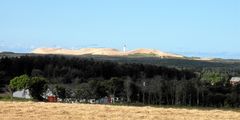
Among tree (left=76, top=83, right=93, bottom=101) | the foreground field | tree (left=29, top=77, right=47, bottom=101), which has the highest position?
the foreground field

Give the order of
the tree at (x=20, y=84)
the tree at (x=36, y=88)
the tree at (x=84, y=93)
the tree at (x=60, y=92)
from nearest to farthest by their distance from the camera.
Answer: the tree at (x=36, y=88) < the tree at (x=20, y=84) < the tree at (x=60, y=92) < the tree at (x=84, y=93)

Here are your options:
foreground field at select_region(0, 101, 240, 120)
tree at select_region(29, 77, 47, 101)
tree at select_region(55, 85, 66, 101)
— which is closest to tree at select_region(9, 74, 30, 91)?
tree at select_region(29, 77, 47, 101)

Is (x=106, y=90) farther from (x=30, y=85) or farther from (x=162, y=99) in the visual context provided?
(x=30, y=85)

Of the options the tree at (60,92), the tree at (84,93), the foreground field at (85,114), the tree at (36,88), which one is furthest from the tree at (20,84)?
the foreground field at (85,114)

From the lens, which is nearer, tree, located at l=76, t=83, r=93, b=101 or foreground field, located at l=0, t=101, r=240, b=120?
foreground field, located at l=0, t=101, r=240, b=120

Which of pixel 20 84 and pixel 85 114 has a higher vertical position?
pixel 85 114

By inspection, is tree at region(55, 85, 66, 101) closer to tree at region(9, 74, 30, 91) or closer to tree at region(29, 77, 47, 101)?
tree at region(29, 77, 47, 101)

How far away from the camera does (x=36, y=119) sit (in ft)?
118

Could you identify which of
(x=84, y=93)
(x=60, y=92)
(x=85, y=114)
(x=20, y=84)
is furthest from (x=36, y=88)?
(x=85, y=114)

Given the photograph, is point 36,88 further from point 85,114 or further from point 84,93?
point 85,114

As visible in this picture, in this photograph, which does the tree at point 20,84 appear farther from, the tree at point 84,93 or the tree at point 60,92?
the tree at point 84,93

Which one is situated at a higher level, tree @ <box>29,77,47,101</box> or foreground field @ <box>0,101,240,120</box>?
foreground field @ <box>0,101,240,120</box>

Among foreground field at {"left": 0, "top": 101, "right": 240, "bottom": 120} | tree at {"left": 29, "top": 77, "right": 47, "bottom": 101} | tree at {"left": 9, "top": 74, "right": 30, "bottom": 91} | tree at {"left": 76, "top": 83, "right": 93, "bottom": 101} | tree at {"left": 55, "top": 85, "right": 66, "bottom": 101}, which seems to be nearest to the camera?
foreground field at {"left": 0, "top": 101, "right": 240, "bottom": 120}

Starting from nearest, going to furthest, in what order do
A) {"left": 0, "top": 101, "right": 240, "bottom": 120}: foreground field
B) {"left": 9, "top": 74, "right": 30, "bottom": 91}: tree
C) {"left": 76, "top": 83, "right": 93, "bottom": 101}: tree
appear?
{"left": 0, "top": 101, "right": 240, "bottom": 120}: foreground field < {"left": 9, "top": 74, "right": 30, "bottom": 91}: tree < {"left": 76, "top": 83, "right": 93, "bottom": 101}: tree
